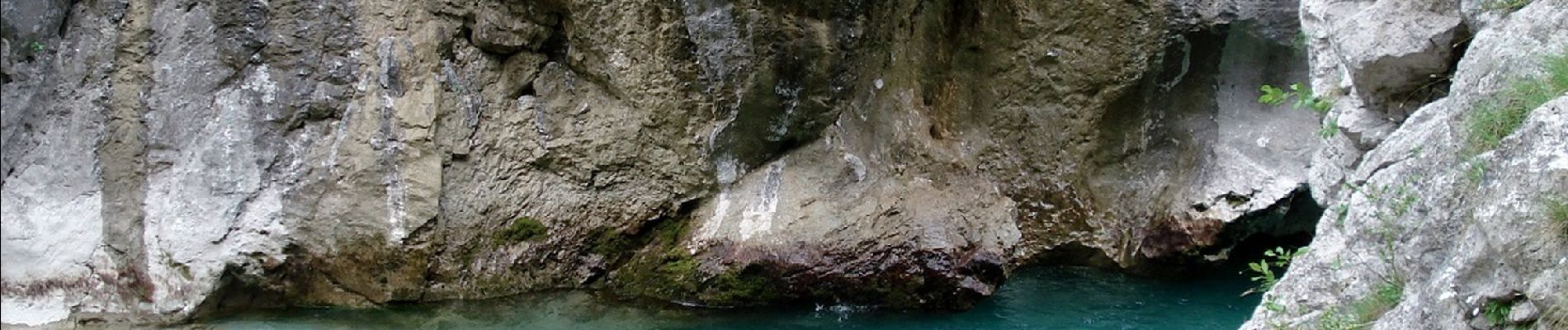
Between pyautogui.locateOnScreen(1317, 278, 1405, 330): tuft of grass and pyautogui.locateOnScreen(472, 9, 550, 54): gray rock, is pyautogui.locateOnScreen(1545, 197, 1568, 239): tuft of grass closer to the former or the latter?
pyautogui.locateOnScreen(1317, 278, 1405, 330): tuft of grass

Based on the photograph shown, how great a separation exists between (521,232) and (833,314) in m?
2.14

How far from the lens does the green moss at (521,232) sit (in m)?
8.44

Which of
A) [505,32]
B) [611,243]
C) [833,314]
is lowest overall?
[833,314]

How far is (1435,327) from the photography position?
337cm

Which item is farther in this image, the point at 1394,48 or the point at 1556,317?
the point at 1394,48

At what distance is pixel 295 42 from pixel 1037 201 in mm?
5063

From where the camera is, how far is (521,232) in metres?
8.47

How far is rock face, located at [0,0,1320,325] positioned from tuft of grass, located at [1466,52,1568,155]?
438 centimetres

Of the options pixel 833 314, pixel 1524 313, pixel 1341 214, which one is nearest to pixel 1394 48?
pixel 1341 214

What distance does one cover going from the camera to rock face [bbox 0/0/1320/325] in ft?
25.3

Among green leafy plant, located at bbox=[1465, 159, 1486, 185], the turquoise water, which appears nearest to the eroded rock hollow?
the turquoise water

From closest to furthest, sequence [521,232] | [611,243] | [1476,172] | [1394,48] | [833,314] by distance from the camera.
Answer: [1476,172] < [1394,48] < [833,314] < [521,232] < [611,243]

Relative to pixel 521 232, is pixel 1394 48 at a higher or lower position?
higher

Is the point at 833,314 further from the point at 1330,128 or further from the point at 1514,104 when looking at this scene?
the point at 1514,104
